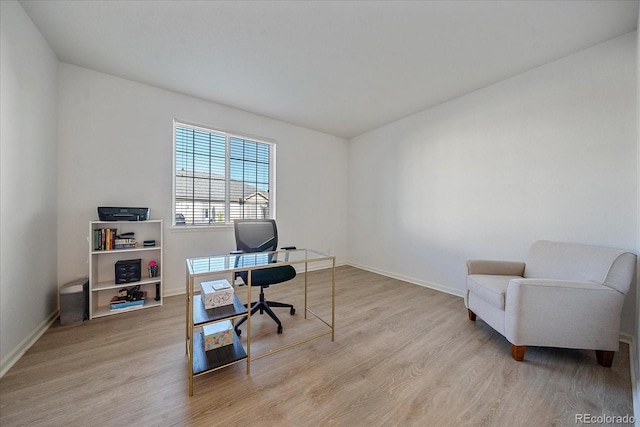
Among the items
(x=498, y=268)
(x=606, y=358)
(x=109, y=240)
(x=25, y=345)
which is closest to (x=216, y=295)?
(x=25, y=345)

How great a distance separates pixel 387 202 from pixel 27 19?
4.40 metres

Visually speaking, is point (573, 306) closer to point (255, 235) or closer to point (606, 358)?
point (606, 358)

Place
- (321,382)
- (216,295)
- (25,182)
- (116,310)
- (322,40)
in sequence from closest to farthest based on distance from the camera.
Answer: (321,382) → (216,295) → (25,182) → (322,40) → (116,310)

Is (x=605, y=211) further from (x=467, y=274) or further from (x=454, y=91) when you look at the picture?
(x=454, y=91)

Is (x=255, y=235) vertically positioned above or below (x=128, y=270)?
above

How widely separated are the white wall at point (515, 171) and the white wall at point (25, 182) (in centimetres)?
416

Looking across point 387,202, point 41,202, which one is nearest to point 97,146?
point 41,202

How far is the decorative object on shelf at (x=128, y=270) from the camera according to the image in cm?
242

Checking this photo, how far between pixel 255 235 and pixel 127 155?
5.96 ft

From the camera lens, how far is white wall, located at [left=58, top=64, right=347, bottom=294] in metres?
2.37

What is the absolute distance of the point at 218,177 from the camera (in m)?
3.30

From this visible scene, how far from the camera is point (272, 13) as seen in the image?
1.74 meters

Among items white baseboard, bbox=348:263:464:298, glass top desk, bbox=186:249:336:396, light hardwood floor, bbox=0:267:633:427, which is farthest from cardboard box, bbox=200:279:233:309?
white baseboard, bbox=348:263:464:298

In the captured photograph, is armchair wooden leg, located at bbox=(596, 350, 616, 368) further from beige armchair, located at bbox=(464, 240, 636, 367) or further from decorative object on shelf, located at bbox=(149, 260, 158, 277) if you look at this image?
decorative object on shelf, located at bbox=(149, 260, 158, 277)
